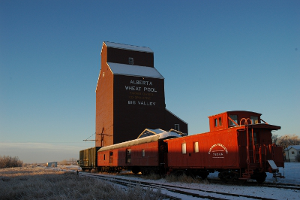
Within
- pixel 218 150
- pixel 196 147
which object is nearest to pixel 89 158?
pixel 196 147

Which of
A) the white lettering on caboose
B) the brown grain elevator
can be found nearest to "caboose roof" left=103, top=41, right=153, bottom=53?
the brown grain elevator

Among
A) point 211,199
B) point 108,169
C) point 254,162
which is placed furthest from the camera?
point 108,169

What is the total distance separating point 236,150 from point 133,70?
39.4m

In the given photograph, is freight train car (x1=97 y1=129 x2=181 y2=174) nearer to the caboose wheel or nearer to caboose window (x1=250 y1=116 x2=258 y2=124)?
caboose window (x1=250 y1=116 x2=258 y2=124)

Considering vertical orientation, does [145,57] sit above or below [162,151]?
above

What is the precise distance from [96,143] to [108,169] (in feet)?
80.6

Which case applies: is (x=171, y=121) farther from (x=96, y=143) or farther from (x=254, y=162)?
(x=254, y=162)

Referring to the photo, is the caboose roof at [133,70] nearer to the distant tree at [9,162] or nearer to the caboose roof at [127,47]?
the caboose roof at [127,47]

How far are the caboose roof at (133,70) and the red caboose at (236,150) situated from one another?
1314 inches

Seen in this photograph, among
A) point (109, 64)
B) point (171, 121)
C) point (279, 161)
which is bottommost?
point (279, 161)

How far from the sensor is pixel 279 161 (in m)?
16.5

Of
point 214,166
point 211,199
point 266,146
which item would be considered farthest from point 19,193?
point 266,146

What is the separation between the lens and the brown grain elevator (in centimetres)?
4847

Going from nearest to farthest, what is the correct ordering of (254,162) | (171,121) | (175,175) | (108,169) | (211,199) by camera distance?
(211,199) → (254,162) → (175,175) → (108,169) → (171,121)
